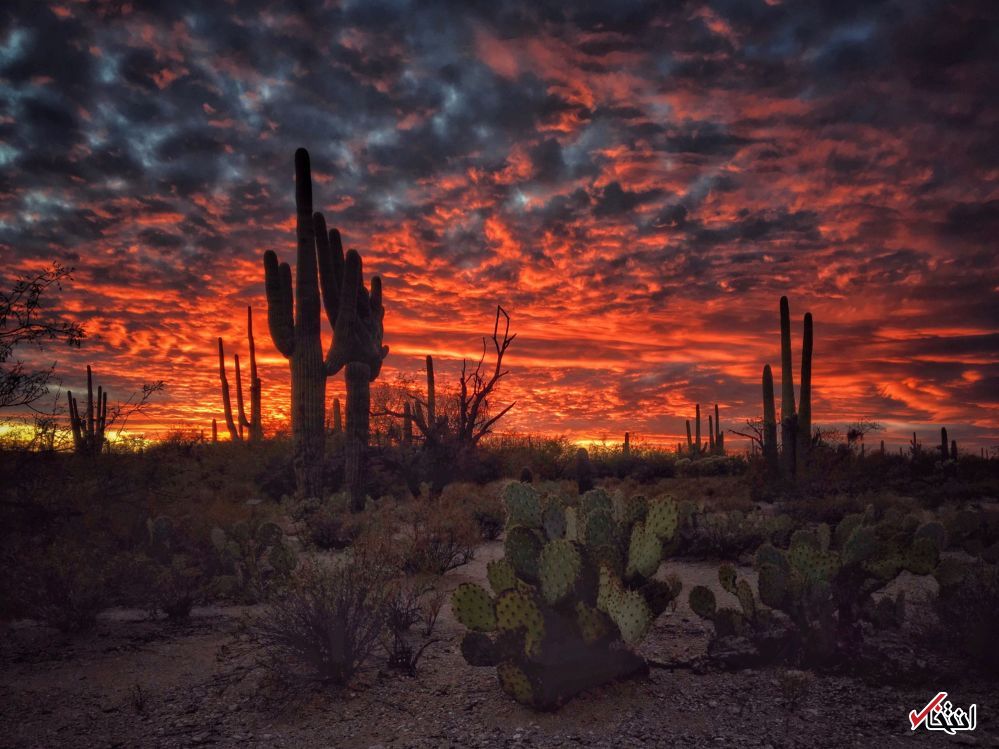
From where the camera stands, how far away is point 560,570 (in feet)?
15.9

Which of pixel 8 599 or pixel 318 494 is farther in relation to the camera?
pixel 318 494

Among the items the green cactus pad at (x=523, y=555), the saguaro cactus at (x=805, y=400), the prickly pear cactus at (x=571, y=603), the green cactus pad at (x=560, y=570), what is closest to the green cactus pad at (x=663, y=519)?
the prickly pear cactus at (x=571, y=603)

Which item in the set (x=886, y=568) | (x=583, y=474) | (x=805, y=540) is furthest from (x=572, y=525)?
(x=583, y=474)

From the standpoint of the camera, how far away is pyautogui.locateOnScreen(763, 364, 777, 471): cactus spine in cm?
1897

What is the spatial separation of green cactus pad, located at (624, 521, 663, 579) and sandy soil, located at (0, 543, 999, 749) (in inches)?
31.1

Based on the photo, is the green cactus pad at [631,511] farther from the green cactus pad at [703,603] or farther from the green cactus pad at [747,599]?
the green cactus pad at [747,599]

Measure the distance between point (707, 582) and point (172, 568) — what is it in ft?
20.9

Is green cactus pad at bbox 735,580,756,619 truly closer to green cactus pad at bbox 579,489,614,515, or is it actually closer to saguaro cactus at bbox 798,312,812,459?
green cactus pad at bbox 579,489,614,515

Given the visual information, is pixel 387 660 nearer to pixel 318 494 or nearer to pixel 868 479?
pixel 318 494

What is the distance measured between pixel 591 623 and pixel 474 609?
89 cm

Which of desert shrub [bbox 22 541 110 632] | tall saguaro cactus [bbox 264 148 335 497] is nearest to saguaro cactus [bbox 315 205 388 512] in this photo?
tall saguaro cactus [bbox 264 148 335 497]

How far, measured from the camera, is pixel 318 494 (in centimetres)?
1590

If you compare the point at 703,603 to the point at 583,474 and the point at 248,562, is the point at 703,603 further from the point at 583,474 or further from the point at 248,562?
the point at 583,474

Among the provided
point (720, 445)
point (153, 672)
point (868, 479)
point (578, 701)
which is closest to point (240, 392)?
point (720, 445)
